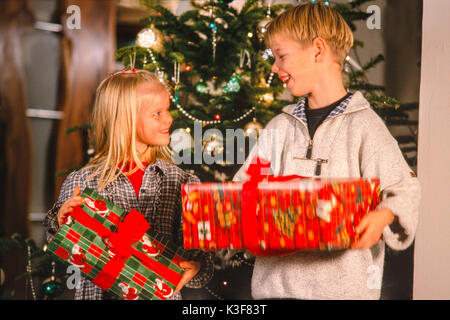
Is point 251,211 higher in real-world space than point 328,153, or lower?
lower

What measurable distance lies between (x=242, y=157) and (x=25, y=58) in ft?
4.72

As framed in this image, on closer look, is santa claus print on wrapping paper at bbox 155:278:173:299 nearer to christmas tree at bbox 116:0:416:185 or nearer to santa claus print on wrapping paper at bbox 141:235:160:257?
santa claus print on wrapping paper at bbox 141:235:160:257

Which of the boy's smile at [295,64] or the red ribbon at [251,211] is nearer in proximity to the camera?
the red ribbon at [251,211]

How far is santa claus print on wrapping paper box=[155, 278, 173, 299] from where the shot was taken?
104 centimetres

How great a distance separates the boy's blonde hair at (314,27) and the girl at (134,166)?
1.27 ft

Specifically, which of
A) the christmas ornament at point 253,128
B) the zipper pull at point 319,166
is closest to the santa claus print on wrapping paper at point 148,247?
the zipper pull at point 319,166

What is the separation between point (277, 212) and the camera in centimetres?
88

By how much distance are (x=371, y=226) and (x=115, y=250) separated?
575mm

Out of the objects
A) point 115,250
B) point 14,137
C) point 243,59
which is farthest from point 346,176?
point 14,137

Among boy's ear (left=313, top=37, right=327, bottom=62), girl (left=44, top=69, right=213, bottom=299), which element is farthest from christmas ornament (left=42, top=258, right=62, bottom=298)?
boy's ear (left=313, top=37, right=327, bottom=62)

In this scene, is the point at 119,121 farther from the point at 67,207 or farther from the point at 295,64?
the point at 295,64

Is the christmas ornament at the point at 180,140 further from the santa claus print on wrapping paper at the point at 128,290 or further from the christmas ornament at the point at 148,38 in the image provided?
the santa claus print on wrapping paper at the point at 128,290

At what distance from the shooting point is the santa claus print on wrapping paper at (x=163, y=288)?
104 centimetres

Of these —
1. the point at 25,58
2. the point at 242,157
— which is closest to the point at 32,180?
the point at 25,58
